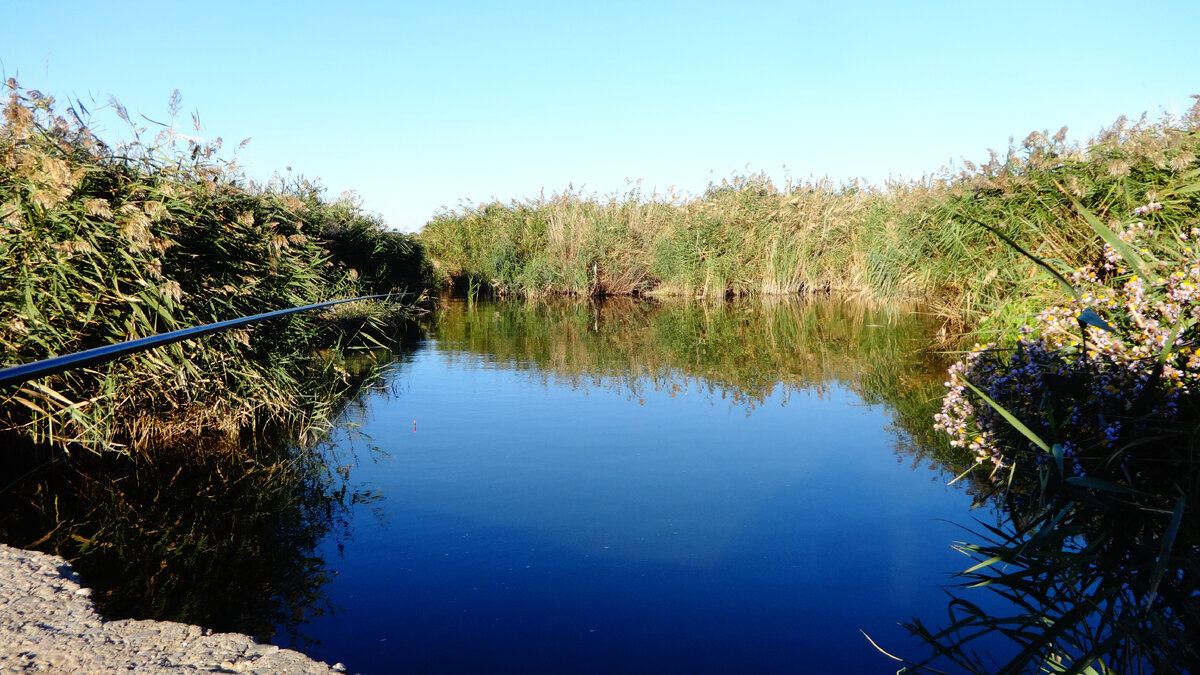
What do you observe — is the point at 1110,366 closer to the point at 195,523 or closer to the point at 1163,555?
the point at 1163,555

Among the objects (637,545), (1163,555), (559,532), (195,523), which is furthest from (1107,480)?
(195,523)

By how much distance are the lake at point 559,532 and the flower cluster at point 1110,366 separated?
2.74 feet

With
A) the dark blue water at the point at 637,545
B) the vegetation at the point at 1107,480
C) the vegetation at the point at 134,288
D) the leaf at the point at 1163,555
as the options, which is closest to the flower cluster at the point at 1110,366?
the vegetation at the point at 1107,480

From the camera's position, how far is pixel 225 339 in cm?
566

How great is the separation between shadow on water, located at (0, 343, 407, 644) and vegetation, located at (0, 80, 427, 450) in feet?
0.67

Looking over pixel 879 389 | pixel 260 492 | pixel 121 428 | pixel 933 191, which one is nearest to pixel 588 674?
pixel 260 492

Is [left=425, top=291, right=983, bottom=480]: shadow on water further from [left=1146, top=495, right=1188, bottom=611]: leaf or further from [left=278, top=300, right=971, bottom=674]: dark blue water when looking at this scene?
[left=1146, top=495, right=1188, bottom=611]: leaf

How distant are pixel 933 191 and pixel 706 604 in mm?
6738

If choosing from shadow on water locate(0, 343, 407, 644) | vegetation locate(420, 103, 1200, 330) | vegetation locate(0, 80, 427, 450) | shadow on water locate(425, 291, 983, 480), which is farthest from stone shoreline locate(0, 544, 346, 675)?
vegetation locate(420, 103, 1200, 330)

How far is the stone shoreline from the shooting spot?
8.00 ft

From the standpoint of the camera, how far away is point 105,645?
8.54ft

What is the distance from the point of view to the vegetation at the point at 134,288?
4.62m

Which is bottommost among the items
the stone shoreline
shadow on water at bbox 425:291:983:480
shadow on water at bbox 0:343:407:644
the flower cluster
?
shadow on water at bbox 0:343:407:644

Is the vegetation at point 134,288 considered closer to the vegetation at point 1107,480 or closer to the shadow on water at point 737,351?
the shadow on water at point 737,351
